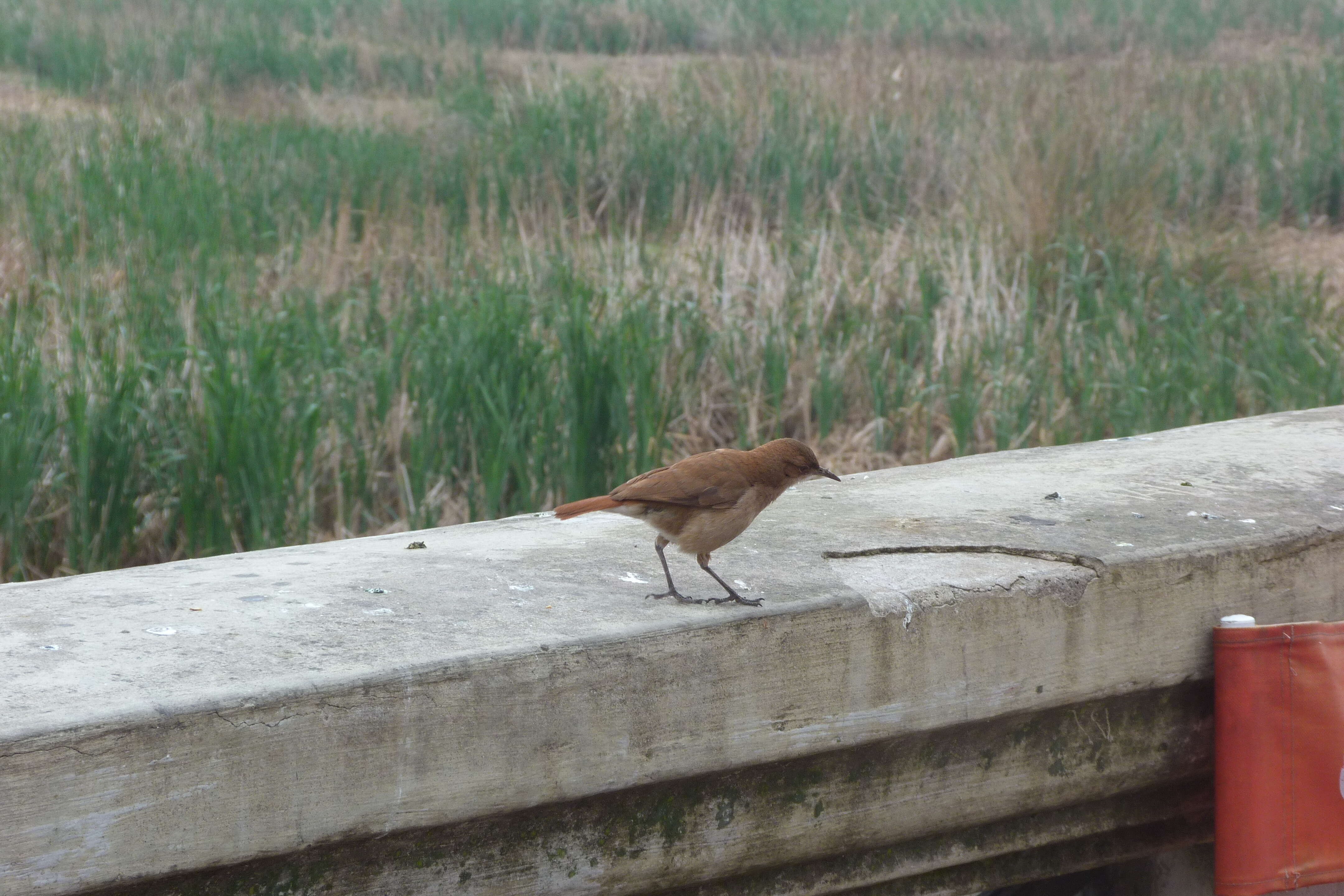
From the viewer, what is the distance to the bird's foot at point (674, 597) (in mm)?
1893

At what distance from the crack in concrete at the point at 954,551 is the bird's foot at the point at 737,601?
304 mm

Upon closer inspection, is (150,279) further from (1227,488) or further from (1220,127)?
(1220,127)

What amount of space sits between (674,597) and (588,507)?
0.58 ft

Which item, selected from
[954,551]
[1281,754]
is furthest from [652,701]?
[1281,754]

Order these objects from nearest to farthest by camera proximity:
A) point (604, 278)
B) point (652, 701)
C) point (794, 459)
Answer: point (652, 701), point (794, 459), point (604, 278)

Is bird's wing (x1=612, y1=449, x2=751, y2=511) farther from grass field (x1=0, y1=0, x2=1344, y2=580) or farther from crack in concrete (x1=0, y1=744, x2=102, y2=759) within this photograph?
grass field (x1=0, y1=0, x2=1344, y2=580)

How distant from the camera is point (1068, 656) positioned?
2.04m

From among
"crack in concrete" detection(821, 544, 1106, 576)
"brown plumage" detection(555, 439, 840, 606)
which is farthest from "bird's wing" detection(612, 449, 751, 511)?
"crack in concrete" detection(821, 544, 1106, 576)

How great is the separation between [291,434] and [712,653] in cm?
161

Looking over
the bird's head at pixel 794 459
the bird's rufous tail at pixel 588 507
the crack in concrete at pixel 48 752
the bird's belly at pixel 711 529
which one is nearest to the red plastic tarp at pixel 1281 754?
the bird's head at pixel 794 459

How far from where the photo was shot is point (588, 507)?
1893mm

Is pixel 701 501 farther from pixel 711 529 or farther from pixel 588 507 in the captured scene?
pixel 588 507

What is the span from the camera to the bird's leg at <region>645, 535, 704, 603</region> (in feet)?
6.23

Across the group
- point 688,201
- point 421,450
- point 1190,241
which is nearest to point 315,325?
point 421,450
